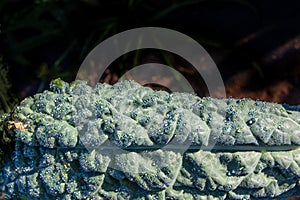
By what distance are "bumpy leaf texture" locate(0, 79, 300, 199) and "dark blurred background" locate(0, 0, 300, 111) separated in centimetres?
92

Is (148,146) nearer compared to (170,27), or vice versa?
(148,146)

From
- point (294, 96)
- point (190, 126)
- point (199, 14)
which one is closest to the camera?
point (190, 126)

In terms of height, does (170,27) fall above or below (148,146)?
above

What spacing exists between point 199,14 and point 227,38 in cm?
20

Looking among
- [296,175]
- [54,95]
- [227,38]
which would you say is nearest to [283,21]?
[227,38]

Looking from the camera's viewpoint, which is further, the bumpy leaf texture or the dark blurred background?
the dark blurred background

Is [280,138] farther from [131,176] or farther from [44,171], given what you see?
[44,171]

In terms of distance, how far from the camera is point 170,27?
243 centimetres

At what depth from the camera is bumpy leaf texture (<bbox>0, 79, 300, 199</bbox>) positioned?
4.18 feet

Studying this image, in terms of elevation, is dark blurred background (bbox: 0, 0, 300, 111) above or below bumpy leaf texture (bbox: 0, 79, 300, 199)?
above

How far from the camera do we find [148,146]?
4.20ft

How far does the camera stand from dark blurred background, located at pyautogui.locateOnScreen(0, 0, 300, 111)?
91.0 inches

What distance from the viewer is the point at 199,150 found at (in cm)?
130

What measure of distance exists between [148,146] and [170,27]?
1.26m
